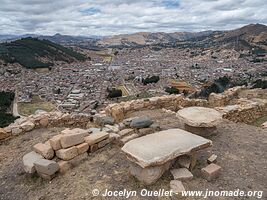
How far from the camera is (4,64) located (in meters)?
97.1

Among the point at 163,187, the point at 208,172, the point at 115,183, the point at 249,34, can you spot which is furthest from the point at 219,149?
the point at 249,34

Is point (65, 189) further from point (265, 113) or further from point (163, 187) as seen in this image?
point (265, 113)

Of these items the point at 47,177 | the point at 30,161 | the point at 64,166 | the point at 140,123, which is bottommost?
the point at 47,177

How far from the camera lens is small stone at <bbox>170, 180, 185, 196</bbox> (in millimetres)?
5988

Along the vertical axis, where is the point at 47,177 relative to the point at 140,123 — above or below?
below

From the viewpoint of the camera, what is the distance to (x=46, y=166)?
267 inches

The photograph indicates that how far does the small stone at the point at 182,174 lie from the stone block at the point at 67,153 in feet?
8.66

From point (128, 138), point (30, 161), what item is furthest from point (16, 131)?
point (128, 138)

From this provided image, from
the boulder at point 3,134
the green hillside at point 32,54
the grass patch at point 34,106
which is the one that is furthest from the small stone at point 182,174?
the green hillside at point 32,54

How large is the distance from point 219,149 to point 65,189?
181 inches

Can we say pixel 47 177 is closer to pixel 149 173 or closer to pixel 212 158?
pixel 149 173

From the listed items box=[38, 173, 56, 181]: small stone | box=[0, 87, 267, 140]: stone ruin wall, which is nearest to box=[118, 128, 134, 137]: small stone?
box=[38, 173, 56, 181]: small stone

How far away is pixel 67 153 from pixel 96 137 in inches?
42.0

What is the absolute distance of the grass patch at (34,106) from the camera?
49.5 m
